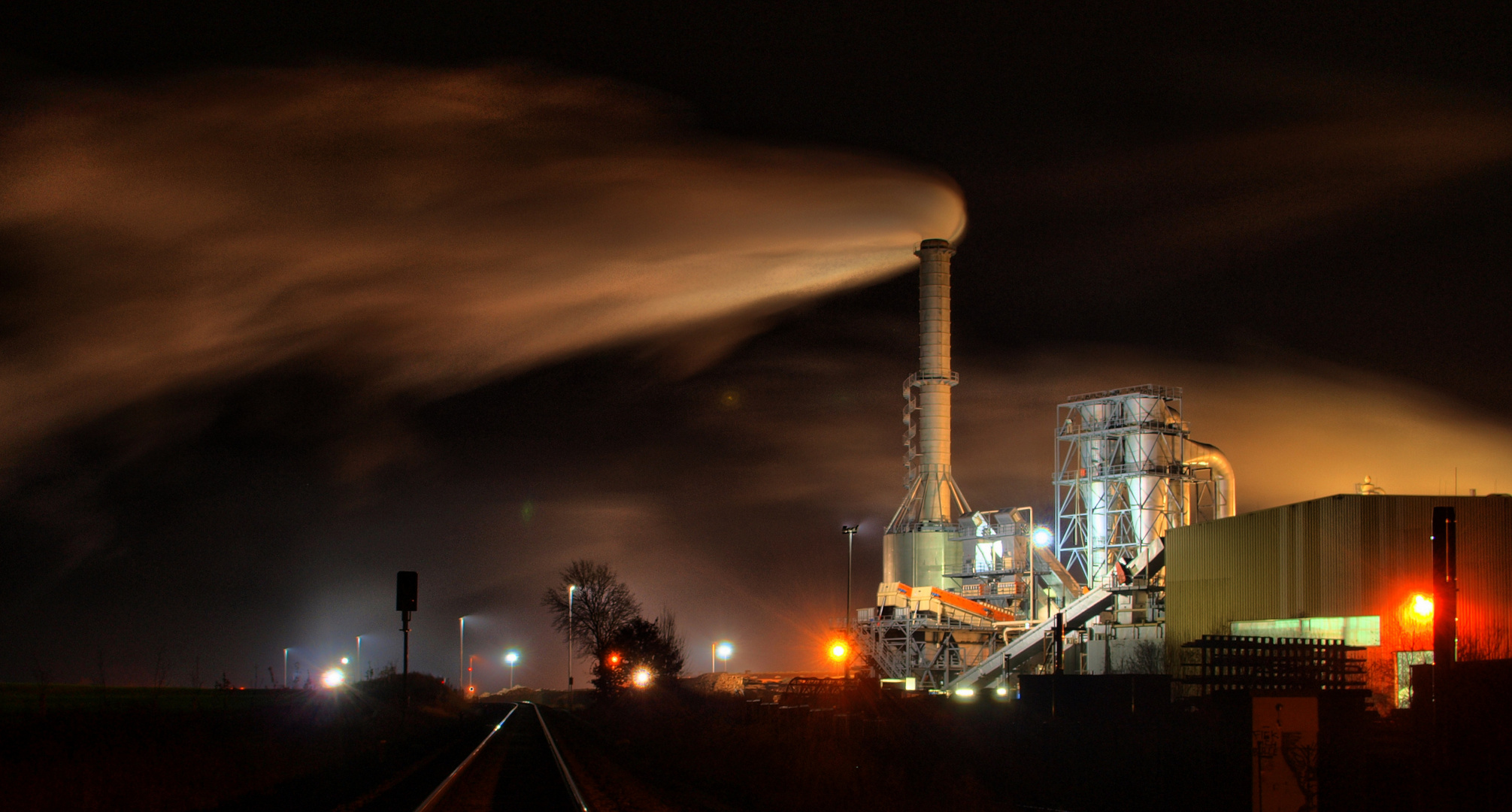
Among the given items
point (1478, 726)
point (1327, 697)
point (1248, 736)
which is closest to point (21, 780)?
point (1248, 736)

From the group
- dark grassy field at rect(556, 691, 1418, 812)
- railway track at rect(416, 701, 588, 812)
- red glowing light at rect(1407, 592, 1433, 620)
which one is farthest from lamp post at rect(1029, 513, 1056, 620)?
railway track at rect(416, 701, 588, 812)

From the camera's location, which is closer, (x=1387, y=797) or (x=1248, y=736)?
(x=1387, y=797)

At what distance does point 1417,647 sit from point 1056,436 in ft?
128

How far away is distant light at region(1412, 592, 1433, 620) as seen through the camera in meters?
43.2

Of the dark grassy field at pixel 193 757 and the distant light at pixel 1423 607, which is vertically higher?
the distant light at pixel 1423 607

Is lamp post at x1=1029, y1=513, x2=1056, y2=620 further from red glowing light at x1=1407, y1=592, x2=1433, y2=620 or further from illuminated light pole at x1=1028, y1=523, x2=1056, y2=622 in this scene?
red glowing light at x1=1407, y1=592, x2=1433, y2=620

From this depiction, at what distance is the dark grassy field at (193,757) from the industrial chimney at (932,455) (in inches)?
2059

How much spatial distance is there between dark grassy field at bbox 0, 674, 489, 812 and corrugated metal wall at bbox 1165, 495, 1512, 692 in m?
32.4

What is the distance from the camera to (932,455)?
88688mm

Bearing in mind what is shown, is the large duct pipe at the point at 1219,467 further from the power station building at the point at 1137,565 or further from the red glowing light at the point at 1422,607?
the red glowing light at the point at 1422,607

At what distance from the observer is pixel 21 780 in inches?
794

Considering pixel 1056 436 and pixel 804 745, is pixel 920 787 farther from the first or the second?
pixel 1056 436

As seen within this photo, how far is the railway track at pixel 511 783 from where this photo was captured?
21.5m

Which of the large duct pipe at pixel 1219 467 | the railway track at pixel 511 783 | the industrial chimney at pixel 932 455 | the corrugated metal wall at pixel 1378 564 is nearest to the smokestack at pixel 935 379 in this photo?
the industrial chimney at pixel 932 455
